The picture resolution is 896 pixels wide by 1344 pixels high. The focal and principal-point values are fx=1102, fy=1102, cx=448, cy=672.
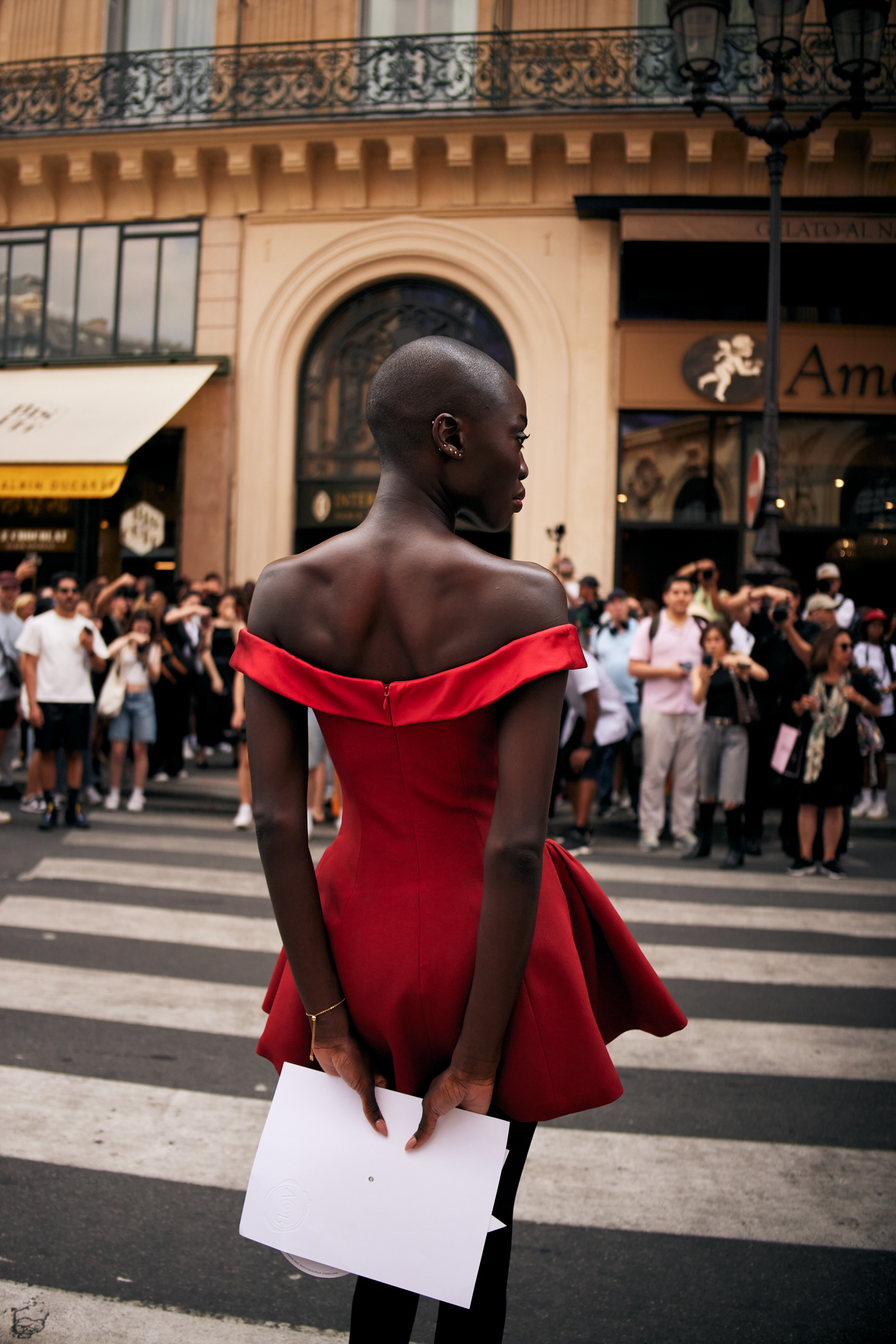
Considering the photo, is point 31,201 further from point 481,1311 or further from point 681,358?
point 481,1311

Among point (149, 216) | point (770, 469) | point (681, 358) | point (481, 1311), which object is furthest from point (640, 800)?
point (149, 216)

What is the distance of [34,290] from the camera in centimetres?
1773

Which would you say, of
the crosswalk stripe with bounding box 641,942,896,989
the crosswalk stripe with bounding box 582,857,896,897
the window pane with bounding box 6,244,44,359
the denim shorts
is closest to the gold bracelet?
the crosswalk stripe with bounding box 641,942,896,989

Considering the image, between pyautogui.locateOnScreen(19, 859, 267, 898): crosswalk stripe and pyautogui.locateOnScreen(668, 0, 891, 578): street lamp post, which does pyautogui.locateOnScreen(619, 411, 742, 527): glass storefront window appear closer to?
pyautogui.locateOnScreen(668, 0, 891, 578): street lamp post

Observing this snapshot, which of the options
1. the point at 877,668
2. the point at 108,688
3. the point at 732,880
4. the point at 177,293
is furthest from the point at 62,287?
the point at 732,880

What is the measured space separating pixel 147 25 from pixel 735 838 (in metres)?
16.1

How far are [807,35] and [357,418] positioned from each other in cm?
827

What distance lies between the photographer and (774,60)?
34.3 feet

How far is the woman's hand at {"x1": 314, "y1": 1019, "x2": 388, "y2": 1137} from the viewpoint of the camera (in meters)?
1.64

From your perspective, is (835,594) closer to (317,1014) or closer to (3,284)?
(317,1014)

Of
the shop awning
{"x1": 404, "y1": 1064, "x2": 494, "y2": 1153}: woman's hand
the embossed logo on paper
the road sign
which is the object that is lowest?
the embossed logo on paper

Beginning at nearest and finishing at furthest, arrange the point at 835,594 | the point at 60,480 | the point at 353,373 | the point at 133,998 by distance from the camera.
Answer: the point at 133,998 → the point at 835,594 → the point at 60,480 → the point at 353,373

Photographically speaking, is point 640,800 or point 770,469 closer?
point 640,800

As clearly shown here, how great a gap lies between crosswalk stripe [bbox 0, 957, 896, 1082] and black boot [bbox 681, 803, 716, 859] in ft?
12.6
